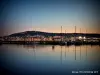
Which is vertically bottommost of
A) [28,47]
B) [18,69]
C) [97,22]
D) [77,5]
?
[18,69]

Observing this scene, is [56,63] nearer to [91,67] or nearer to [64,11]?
[91,67]

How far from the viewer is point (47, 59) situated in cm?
268

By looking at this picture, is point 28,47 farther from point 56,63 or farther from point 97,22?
point 97,22

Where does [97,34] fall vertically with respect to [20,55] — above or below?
above

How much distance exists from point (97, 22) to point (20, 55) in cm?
81

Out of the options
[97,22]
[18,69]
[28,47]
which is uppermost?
[97,22]

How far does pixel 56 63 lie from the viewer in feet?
8.81

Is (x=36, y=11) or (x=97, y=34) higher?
(x=36, y=11)

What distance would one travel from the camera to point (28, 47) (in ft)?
8.85

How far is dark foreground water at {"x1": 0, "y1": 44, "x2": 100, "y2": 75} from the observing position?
8.75ft

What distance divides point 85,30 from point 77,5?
253mm

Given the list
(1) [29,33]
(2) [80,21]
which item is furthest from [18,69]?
(2) [80,21]

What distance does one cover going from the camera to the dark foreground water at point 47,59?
8.75 feet

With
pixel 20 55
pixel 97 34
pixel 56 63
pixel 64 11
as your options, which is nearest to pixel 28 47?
pixel 20 55
